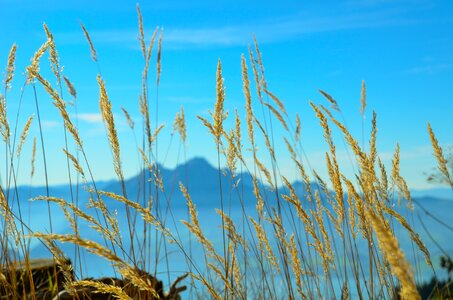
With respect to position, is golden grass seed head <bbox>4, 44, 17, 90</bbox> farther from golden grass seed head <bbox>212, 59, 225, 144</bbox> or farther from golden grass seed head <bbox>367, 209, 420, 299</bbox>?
golden grass seed head <bbox>367, 209, 420, 299</bbox>

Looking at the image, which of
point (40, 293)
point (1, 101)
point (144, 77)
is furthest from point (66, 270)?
point (40, 293)

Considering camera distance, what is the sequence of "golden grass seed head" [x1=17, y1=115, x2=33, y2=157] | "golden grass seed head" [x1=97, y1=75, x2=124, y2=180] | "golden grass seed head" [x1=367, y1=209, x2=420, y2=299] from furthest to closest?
"golden grass seed head" [x1=17, y1=115, x2=33, y2=157]
"golden grass seed head" [x1=97, y1=75, x2=124, y2=180]
"golden grass seed head" [x1=367, y1=209, x2=420, y2=299]

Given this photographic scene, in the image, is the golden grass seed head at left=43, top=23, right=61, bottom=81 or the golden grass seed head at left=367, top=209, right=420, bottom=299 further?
the golden grass seed head at left=43, top=23, right=61, bottom=81

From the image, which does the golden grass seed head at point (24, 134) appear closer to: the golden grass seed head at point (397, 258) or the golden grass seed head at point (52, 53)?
the golden grass seed head at point (52, 53)

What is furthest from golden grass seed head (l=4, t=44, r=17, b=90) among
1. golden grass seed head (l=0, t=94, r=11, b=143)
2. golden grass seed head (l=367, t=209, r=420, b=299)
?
golden grass seed head (l=367, t=209, r=420, b=299)

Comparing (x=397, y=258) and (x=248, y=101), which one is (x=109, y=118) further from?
(x=397, y=258)

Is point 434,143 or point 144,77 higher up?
point 144,77

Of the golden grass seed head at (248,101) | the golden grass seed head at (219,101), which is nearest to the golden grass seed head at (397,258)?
the golden grass seed head at (219,101)

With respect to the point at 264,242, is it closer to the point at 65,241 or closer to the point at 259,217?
the point at 259,217

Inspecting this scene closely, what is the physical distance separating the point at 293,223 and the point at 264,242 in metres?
0.58

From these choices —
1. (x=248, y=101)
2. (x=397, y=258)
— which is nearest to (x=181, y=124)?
(x=248, y=101)

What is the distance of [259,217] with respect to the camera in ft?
9.73

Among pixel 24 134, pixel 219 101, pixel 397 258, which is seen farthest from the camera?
pixel 24 134

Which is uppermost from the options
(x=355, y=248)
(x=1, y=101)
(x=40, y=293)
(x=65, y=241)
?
(x=1, y=101)
